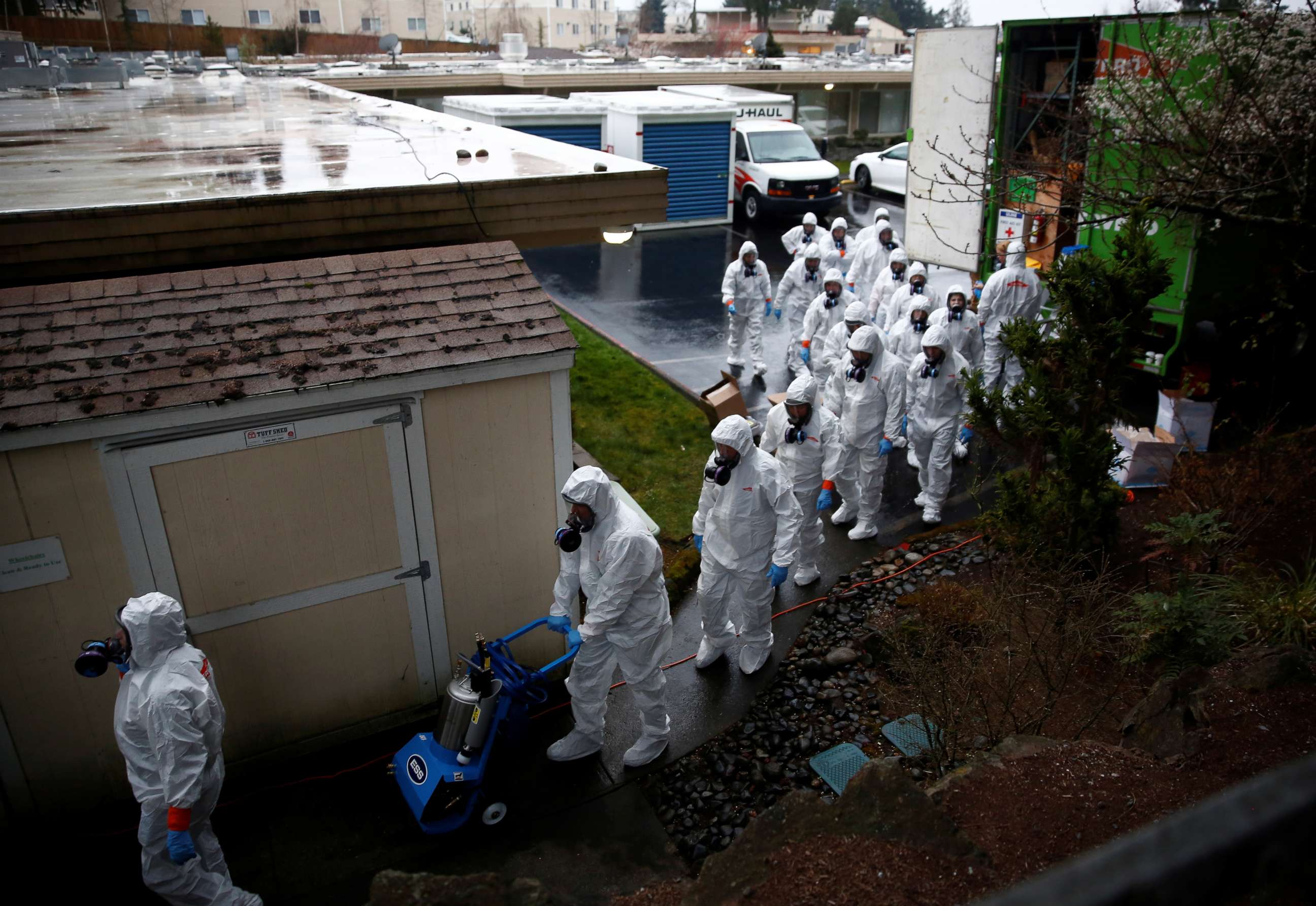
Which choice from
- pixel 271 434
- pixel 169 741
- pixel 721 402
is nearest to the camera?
pixel 169 741

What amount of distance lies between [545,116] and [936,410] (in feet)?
42.9

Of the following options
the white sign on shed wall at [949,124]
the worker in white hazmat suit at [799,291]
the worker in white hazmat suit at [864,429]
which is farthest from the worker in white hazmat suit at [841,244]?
the worker in white hazmat suit at [864,429]

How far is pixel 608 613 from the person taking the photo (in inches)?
200

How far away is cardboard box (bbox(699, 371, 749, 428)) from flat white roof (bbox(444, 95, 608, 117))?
10444 mm

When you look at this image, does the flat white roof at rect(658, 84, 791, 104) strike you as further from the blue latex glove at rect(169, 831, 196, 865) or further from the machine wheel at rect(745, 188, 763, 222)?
the blue latex glove at rect(169, 831, 196, 865)

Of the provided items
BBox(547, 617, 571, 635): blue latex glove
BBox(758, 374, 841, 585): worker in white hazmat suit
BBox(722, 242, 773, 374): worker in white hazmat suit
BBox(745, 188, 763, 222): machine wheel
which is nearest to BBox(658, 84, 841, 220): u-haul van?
BBox(745, 188, 763, 222): machine wheel

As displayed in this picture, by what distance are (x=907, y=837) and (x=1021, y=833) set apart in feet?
1.67

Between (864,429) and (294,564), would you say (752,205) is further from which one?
(294,564)

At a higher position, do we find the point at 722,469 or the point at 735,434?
the point at 735,434

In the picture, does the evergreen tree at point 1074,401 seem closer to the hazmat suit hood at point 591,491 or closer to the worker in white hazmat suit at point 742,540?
the worker in white hazmat suit at point 742,540

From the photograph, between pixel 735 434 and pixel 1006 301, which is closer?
pixel 735 434

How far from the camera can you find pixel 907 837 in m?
3.56

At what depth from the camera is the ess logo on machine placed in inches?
192

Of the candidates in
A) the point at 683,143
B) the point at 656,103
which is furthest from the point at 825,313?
the point at 656,103
